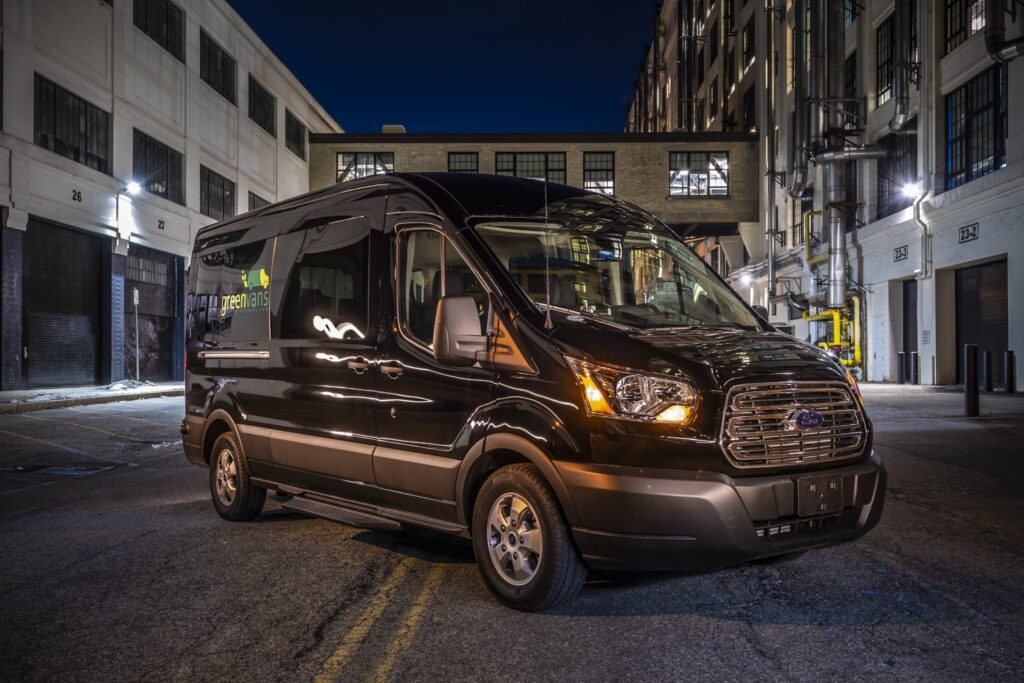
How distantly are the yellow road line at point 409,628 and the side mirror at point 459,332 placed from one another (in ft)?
4.35

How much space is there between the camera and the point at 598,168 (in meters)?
42.7

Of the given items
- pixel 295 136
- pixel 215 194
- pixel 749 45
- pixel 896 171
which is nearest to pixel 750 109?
pixel 749 45

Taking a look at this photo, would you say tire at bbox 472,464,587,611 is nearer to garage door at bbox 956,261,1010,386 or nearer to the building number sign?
garage door at bbox 956,261,1010,386

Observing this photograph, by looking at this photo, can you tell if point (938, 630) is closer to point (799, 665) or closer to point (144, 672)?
point (799, 665)

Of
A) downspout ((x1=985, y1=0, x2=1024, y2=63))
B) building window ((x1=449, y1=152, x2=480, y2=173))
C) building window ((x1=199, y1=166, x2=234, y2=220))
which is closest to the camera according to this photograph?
downspout ((x1=985, y1=0, x2=1024, y2=63))

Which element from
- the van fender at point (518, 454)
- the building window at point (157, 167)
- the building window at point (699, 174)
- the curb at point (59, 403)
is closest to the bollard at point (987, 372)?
the van fender at point (518, 454)

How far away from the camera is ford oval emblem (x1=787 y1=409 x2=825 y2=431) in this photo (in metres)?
4.31

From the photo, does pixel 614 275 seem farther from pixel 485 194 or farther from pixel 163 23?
pixel 163 23

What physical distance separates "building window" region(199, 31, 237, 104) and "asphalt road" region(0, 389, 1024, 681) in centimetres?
2922

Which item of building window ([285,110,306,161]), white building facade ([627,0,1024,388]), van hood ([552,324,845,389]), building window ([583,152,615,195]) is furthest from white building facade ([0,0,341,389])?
van hood ([552,324,845,389])

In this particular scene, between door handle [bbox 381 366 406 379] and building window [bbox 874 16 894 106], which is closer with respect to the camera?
door handle [bbox 381 366 406 379]

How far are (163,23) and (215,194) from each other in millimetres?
6785

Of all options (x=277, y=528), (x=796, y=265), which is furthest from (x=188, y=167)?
(x=277, y=528)

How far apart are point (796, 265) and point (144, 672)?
118 ft
